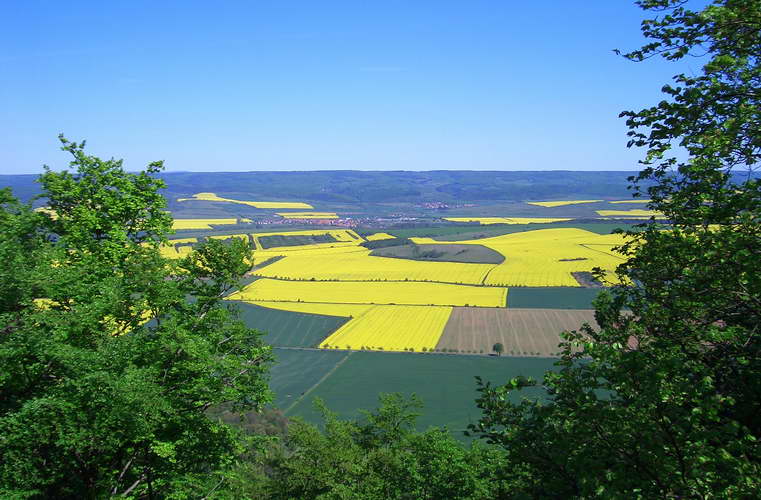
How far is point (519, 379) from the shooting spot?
797 cm

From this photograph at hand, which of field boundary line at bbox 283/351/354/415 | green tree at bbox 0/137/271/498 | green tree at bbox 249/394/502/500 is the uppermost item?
green tree at bbox 0/137/271/498

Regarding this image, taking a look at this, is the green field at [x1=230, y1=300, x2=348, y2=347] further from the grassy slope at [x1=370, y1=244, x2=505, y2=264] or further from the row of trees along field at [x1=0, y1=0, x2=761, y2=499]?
the row of trees along field at [x1=0, y1=0, x2=761, y2=499]

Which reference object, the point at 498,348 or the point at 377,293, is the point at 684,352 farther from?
the point at 377,293

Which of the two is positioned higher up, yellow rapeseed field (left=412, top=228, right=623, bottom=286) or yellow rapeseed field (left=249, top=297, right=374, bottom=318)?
yellow rapeseed field (left=412, top=228, right=623, bottom=286)

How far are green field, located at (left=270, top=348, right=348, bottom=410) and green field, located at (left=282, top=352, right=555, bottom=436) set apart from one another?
46.4 inches

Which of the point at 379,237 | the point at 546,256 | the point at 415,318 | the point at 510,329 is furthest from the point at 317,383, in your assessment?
the point at 379,237

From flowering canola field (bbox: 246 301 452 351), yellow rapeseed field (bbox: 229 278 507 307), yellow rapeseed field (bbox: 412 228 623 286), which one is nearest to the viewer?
flowering canola field (bbox: 246 301 452 351)

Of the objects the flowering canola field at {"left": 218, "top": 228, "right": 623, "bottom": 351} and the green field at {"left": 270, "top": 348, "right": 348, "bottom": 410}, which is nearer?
the green field at {"left": 270, "top": 348, "right": 348, "bottom": 410}

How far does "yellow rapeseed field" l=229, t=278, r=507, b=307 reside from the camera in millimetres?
94375

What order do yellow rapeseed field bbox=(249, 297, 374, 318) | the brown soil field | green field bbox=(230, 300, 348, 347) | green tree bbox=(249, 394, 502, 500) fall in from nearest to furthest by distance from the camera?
green tree bbox=(249, 394, 502, 500) → the brown soil field → green field bbox=(230, 300, 348, 347) → yellow rapeseed field bbox=(249, 297, 374, 318)

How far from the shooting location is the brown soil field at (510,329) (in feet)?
224

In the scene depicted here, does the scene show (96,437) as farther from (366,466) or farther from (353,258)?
(353,258)

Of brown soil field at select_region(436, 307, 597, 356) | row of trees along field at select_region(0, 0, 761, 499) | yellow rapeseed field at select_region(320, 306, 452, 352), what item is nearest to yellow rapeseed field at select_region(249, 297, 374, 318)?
yellow rapeseed field at select_region(320, 306, 452, 352)

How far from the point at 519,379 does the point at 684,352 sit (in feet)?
9.52
